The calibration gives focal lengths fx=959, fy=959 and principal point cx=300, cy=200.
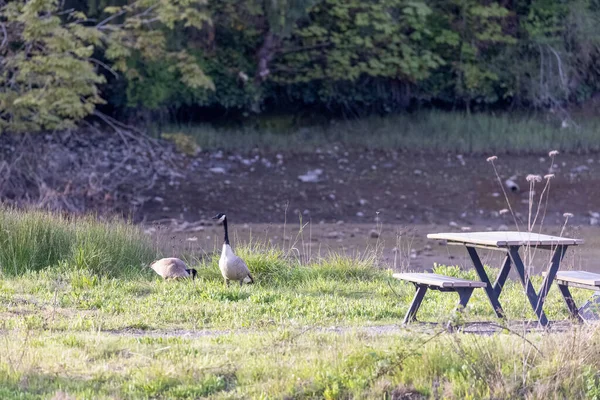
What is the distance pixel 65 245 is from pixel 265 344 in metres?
5.57

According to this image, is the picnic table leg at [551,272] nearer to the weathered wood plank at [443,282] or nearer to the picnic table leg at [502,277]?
the weathered wood plank at [443,282]

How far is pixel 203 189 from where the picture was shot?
2267cm

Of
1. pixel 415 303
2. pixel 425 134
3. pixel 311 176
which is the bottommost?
pixel 311 176

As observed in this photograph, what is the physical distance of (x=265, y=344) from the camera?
768 centimetres

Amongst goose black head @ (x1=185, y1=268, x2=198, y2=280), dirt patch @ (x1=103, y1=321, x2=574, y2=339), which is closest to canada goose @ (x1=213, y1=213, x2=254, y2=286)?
goose black head @ (x1=185, y1=268, x2=198, y2=280)

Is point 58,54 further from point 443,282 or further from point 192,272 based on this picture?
point 443,282

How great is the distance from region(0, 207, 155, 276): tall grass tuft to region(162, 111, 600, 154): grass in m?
12.5

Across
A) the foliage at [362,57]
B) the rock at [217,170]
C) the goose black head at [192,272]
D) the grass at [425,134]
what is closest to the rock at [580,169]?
the grass at [425,134]

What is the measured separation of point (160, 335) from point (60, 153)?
14.8 metres

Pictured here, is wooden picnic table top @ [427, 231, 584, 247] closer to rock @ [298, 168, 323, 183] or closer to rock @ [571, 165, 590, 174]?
rock @ [298, 168, 323, 183]

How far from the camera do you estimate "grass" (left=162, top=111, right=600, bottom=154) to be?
2569cm

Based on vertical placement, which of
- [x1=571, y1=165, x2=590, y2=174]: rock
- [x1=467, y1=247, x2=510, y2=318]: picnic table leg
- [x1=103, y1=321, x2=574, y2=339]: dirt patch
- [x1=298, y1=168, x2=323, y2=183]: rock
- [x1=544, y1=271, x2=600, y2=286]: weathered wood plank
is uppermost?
[x1=544, y1=271, x2=600, y2=286]: weathered wood plank

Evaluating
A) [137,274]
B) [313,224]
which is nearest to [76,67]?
[313,224]

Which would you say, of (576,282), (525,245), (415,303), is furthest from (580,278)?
(415,303)
